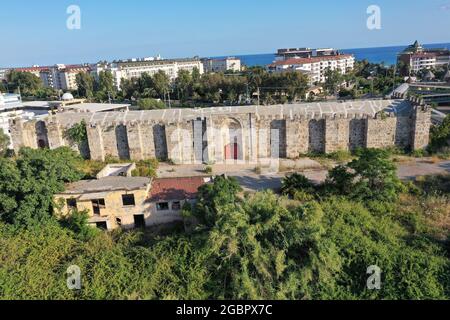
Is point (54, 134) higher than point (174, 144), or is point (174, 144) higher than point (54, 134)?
point (54, 134)

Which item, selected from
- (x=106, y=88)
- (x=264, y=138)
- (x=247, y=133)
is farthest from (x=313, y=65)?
(x=247, y=133)

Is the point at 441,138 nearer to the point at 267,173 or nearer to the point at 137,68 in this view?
the point at 267,173

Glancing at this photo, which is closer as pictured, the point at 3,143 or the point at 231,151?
the point at 231,151

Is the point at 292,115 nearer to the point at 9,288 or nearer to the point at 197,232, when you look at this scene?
the point at 197,232

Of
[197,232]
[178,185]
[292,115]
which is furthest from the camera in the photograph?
[292,115]

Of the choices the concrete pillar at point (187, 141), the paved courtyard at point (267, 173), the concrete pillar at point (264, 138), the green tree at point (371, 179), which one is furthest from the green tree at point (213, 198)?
the concrete pillar at point (264, 138)

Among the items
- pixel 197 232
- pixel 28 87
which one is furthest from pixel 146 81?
pixel 197 232
